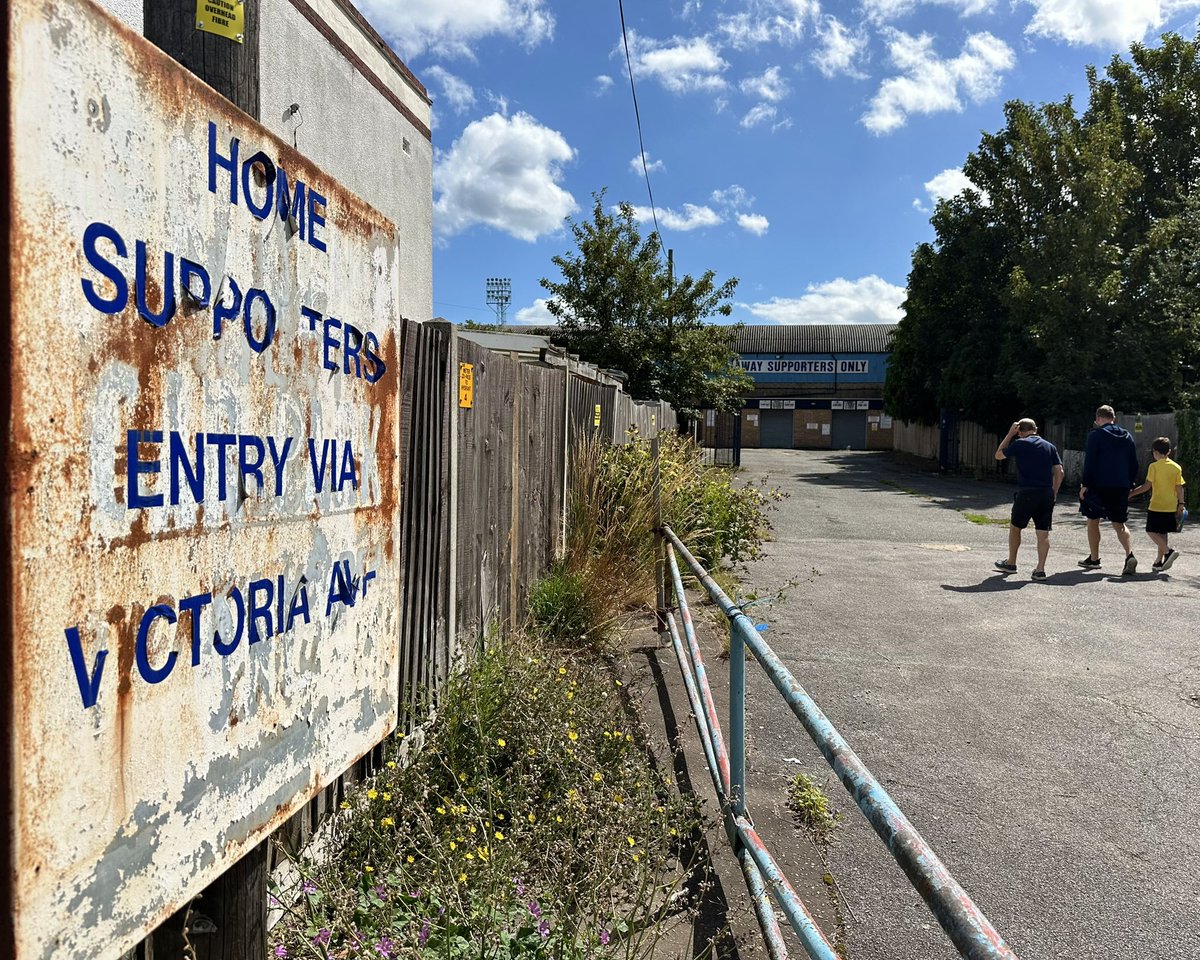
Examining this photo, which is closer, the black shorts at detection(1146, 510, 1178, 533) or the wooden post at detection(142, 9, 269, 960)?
the wooden post at detection(142, 9, 269, 960)

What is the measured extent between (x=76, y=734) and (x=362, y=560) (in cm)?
72

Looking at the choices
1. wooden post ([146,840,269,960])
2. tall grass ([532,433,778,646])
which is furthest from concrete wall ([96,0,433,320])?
wooden post ([146,840,269,960])

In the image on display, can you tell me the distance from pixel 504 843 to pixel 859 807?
4.54ft

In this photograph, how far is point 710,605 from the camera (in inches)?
280

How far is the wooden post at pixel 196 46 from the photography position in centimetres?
152

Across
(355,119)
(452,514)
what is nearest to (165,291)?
(452,514)

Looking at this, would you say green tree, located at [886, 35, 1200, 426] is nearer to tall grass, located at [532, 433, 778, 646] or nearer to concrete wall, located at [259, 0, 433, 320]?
tall grass, located at [532, 433, 778, 646]

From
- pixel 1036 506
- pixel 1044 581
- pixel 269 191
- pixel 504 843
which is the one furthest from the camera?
pixel 1036 506

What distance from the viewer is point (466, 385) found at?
3.80 meters

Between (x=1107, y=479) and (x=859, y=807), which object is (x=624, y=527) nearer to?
(x=859, y=807)

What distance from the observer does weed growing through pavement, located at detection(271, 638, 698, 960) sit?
2355 millimetres

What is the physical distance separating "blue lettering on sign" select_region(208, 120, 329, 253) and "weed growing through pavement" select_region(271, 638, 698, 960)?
174 centimetres

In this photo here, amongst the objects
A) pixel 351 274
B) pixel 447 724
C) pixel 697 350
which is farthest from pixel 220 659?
pixel 697 350

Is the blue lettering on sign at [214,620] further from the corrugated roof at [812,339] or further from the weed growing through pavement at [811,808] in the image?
the corrugated roof at [812,339]
